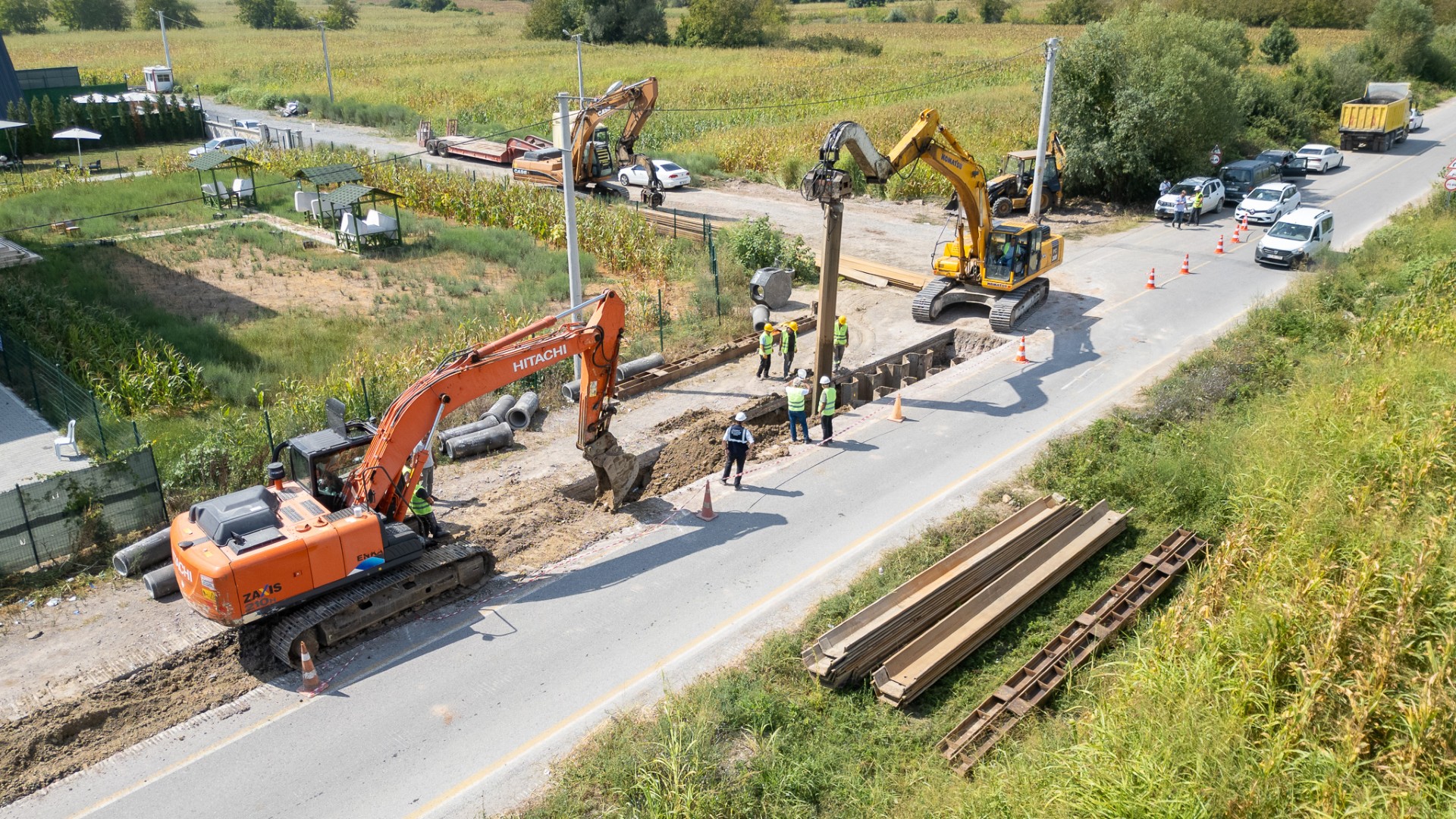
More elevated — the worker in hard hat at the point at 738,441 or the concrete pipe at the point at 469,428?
the worker in hard hat at the point at 738,441

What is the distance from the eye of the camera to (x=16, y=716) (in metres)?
11.4

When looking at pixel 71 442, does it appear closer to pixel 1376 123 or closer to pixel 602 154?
pixel 602 154

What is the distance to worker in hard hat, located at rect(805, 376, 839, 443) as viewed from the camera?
17734 millimetres

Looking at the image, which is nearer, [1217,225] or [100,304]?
[100,304]

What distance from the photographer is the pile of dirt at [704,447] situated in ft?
57.6

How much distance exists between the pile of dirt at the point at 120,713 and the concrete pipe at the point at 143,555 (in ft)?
8.07

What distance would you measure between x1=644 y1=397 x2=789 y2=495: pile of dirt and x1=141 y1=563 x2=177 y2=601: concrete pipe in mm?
7185

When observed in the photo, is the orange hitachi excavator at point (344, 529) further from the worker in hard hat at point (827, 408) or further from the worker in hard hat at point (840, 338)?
the worker in hard hat at point (840, 338)

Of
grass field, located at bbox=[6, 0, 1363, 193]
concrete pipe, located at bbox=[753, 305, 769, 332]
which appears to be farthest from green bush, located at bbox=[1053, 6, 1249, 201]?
concrete pipe, located at bbox=[753, 305, 769, 332]

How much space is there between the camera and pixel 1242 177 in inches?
1438

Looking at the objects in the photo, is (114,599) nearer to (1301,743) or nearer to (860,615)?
(860,615)

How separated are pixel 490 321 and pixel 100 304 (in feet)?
31.6

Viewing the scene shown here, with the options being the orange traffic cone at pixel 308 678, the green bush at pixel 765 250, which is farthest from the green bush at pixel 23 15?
the orange traffic cone at pixel 308 678

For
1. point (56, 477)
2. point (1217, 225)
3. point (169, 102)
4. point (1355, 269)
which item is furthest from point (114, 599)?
point (169, 102)
